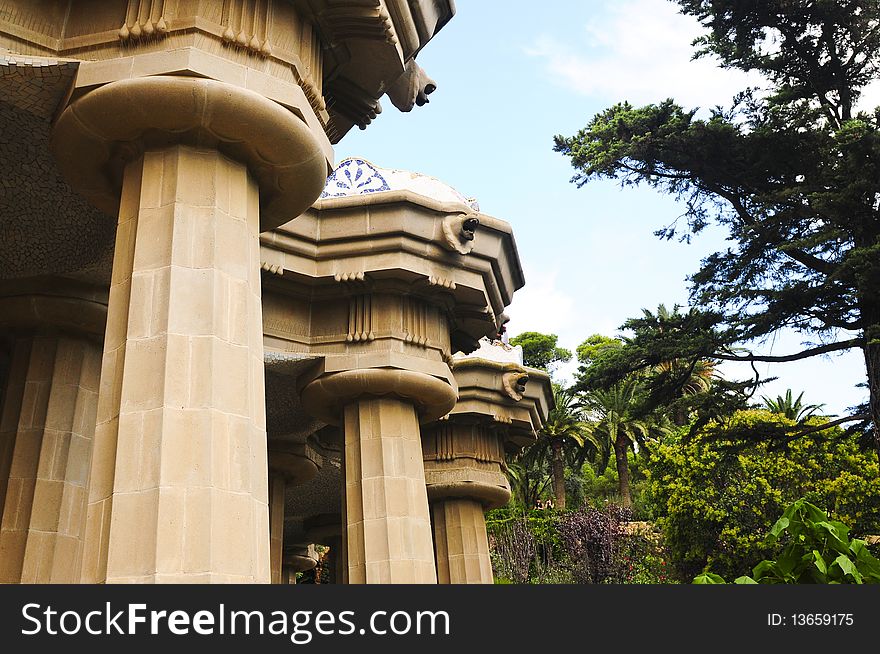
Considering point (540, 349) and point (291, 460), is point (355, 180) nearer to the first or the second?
point (291, 460)

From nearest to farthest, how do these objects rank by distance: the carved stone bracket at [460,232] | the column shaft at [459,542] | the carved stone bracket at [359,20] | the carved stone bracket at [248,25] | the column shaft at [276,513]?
1. the carved stone bracket at [248,25]
2. the carved stone bracket at [359,20]
3. the carved stone bracket at [460,232]
4. the column shaft at [276,513]
5. the column shaft at [459,542]

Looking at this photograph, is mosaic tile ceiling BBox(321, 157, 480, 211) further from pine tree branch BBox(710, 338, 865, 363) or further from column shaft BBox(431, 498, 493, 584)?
pine tree branch BBox(710, 338, 865, 363)

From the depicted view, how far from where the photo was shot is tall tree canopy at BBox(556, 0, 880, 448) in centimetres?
1572

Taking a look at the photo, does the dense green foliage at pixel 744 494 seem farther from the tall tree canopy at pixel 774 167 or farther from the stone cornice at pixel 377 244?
the stone cornice at pixel 377 244

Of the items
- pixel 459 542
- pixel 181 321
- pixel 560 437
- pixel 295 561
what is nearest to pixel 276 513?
pixel 459 542

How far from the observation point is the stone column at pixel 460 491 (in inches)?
570

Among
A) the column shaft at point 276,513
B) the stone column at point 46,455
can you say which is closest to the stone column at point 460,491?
the column shaft at point 276,513

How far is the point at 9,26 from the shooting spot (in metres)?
6.05

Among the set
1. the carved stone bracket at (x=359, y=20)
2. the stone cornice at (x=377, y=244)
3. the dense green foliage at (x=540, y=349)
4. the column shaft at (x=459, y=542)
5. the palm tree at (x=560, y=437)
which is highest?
the dense green foliage at (x=540, y=349)

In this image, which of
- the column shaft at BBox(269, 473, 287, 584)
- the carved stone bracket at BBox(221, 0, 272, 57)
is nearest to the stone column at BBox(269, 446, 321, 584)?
the column shaft at BBox(269, 473, 287, 584)

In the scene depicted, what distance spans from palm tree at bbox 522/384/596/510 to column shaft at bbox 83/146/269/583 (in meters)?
33.3

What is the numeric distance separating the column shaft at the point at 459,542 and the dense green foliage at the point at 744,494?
1182 centimetres

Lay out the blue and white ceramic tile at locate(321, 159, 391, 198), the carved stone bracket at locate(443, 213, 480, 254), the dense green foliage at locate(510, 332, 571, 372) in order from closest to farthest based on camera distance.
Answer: the carved stone bracket at locate(443, 213, 480, 254) < the blue and white ceramic tile at locate(321, 159, 391, 198) < the dense green foliage at locate(510, 332, 571, 372)

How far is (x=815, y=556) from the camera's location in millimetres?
2861
